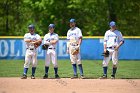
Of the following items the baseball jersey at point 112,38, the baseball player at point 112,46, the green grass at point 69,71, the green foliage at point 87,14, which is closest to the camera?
the baseball player at point 112,46

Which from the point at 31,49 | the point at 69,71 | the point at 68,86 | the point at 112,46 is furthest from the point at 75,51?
the point at 69,71

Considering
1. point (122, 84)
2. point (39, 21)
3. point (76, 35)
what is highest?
point (39, 21)

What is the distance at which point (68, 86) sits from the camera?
43.1ft

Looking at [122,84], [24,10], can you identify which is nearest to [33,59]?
[122,84]

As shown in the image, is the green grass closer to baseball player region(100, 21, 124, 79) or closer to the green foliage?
baseball player region(100, 21, 124, 79)

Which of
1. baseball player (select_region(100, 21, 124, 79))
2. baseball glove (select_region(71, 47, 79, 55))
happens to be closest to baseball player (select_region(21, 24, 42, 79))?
baseball glove (select_region(71, 47, 79, 55))

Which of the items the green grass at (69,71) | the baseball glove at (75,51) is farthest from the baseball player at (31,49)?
the baseball glove at (75,51)

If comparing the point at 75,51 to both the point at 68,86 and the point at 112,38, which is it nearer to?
the point at 112,38

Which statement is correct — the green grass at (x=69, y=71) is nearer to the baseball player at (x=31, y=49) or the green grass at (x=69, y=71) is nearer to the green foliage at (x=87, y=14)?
the baseball player at (x=31, y=49)

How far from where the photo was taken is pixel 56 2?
42781mm

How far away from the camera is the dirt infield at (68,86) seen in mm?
12172

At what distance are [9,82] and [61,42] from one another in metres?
15.5

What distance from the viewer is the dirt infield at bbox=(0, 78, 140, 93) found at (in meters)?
12.2

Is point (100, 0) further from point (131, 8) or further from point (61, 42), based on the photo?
point (61, 42)
